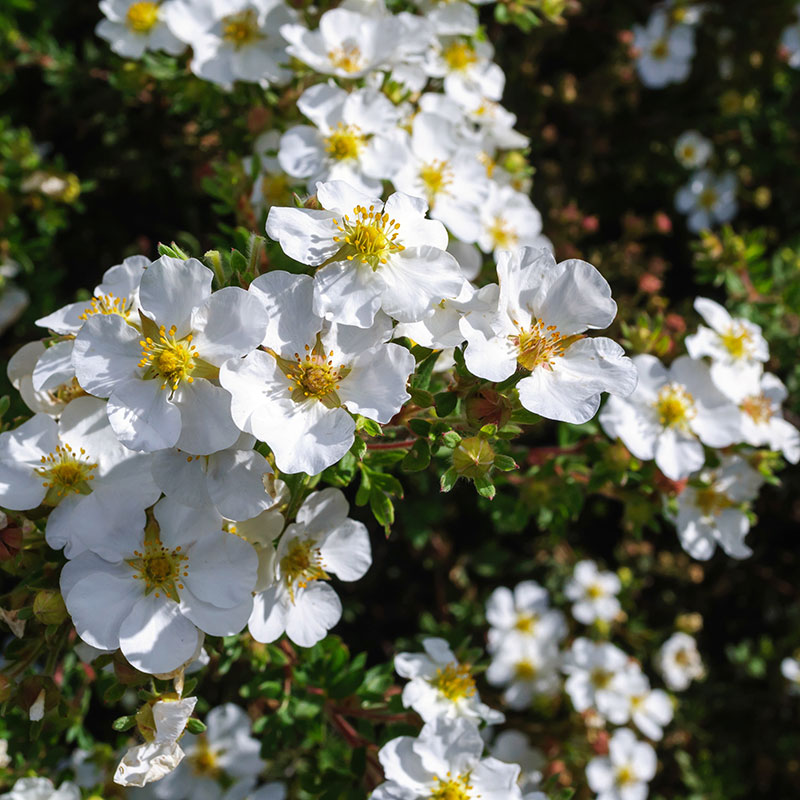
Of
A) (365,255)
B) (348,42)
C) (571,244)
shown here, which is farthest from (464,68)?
(365,255)

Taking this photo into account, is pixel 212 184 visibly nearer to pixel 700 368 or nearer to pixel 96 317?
pixel 96 317

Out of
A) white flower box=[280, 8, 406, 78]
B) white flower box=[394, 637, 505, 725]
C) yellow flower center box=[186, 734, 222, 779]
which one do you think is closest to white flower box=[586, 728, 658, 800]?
white flower box=[394, 637, 505, 725]

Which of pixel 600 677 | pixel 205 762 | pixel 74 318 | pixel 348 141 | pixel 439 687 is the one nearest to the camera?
pixel 74 318

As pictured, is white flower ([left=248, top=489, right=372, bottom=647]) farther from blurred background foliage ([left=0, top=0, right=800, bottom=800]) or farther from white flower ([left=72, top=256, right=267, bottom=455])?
blurred background foliage ([left=0, top=0, right=800, bottom=800])

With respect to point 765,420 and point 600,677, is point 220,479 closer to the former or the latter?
point 765,420

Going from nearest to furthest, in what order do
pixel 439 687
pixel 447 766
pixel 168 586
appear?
pixel 168 586
pixel 447 766
pixel 439 687

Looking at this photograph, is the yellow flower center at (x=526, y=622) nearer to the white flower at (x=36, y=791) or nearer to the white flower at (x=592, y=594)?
the white flower at (x=592, y=594)
